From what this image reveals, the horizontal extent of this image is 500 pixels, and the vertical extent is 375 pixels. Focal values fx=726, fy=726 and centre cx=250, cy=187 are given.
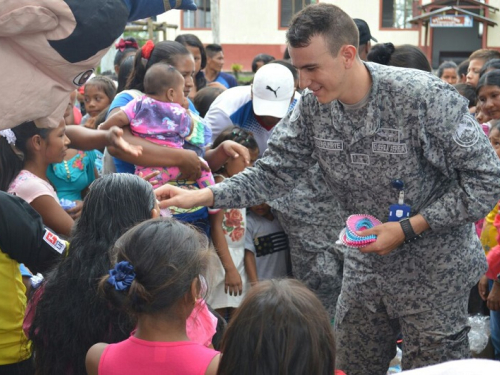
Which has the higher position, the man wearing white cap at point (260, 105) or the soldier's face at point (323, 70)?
the soldier's face at point (323, 70)

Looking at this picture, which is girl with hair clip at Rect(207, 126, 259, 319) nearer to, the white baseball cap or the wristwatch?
the white baseball cap

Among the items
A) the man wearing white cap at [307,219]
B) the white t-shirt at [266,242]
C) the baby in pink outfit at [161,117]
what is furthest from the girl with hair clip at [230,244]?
the baby in pink outfit at [161,117]

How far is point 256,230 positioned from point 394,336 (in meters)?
1.48

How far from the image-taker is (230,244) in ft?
15.2

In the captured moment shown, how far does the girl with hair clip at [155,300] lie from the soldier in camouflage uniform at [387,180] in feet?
2.81

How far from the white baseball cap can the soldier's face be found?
1.50 metres

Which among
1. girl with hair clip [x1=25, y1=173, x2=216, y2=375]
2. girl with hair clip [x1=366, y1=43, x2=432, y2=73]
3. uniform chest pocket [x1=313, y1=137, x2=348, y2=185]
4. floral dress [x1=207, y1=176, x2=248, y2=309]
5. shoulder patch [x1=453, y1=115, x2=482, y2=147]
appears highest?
girl with hair clip [x1=366, y1=43, x2=432, y2=73]

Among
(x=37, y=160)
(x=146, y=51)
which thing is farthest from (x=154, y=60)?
(x=37, y=160)

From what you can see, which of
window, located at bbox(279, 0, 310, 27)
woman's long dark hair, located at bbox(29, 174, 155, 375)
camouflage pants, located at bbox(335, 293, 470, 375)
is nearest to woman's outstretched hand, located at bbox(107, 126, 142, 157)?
woman's long dark hair, located at bbox(29, 174, 155, 375)

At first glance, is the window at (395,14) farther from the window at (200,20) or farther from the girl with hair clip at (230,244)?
the girl with hair clip at (230,244)

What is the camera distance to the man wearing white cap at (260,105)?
4.73 metres

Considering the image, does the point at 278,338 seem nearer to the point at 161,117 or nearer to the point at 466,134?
the point at 466,134

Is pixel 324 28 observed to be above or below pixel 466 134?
above

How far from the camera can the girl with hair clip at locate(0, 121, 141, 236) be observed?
3668 millimetres
